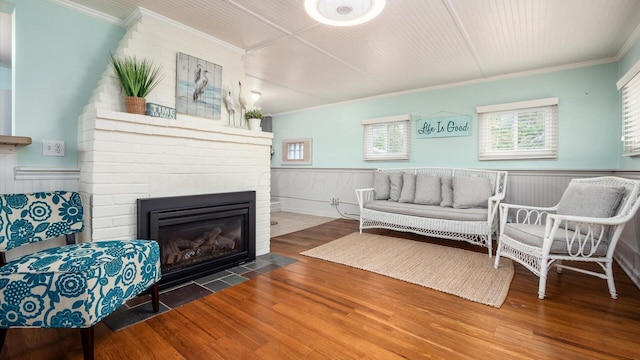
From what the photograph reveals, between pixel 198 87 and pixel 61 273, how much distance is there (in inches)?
70.8

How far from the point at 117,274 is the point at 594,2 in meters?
3.58

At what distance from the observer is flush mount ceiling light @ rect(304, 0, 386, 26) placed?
1.87 metres

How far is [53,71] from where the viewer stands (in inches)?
76.9

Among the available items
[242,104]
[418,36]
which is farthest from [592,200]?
[242,104]

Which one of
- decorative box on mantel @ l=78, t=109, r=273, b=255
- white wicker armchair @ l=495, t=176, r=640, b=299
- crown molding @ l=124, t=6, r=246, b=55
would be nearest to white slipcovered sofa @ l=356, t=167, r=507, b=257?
white wicker armchair @ l=495, t=176, r=640, b=299

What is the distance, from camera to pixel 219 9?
84.4 inches

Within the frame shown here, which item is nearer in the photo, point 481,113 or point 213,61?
point 213,61

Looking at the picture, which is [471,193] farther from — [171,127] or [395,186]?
[171,127]

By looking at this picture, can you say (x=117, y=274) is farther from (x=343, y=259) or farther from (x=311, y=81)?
(x=311, y=81)

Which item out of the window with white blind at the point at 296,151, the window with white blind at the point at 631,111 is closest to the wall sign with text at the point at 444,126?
the window with white blind at the point at 631,111

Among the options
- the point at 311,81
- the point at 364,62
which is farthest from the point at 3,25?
the point at 364,62

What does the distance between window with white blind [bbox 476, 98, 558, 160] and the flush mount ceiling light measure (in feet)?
8.46

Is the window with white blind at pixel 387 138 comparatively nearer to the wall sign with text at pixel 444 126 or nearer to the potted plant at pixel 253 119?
the wall sign with text at pixel 444 126

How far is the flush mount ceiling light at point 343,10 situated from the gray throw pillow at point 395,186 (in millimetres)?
2503
